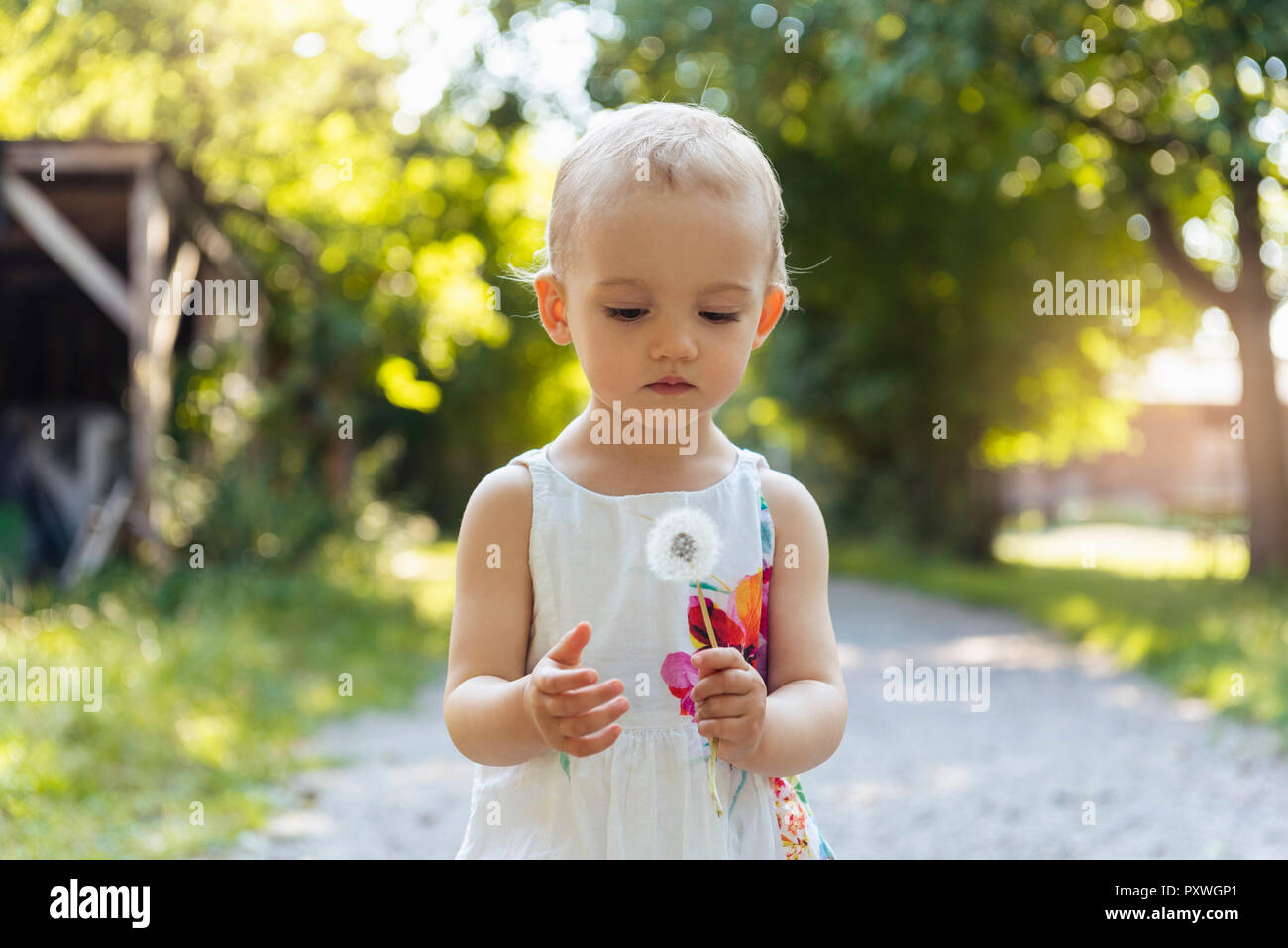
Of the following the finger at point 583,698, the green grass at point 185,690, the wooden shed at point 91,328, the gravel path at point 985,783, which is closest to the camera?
the finger at point 583,698

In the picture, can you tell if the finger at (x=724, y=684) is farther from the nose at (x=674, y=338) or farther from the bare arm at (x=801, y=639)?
the nose at (x=674, y=338)

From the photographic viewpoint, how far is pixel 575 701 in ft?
4.28

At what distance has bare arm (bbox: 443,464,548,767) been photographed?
154 cm

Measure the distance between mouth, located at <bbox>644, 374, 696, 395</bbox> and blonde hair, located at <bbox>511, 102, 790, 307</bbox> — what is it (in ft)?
0.66

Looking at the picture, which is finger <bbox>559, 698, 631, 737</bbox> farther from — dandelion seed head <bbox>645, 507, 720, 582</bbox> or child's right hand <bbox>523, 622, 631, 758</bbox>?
dandelion seed head <bbox>645, 507, 720, 582</bbox>

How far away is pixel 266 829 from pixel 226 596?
13.9ft

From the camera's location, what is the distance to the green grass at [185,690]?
4672mm

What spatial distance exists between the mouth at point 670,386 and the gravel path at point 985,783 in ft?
12.1

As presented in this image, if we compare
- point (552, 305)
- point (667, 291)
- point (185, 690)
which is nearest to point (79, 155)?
point (185, 690)

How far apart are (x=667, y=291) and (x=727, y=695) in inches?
19.4

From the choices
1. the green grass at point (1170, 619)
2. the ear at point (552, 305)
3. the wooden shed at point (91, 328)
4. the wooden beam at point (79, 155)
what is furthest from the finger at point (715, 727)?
the wooden beam at point (79, 155)

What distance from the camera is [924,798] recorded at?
5848 mm
